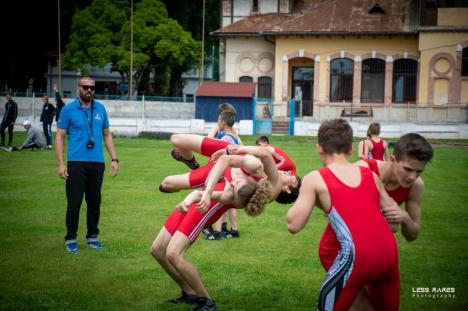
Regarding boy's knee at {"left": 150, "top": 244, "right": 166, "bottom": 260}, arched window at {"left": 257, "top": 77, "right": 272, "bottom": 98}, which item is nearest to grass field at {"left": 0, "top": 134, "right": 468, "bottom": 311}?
boy's knee at {"left": 150, "top": 244, "right": 166, "bottom": 260}

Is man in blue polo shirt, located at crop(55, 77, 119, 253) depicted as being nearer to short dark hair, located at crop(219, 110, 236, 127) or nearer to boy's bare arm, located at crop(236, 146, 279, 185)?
short dark hair, located at crop(219, 110, 236, 127)

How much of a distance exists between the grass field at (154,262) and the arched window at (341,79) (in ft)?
100

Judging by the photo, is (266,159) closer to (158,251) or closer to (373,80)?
(158,251)

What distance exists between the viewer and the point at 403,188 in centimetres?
500

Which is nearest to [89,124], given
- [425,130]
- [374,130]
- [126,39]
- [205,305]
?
[205,305]

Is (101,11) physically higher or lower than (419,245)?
higher

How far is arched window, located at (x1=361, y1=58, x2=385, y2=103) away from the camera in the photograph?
4444 cm

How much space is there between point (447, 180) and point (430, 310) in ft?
39.4

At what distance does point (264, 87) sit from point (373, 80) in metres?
8.96

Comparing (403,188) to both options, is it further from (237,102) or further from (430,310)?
(237,102)

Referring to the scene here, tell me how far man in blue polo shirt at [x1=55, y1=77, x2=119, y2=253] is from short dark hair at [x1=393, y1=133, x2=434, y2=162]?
214 inches

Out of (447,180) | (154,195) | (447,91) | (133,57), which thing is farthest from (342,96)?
(154,195)

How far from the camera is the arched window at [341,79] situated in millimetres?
44812

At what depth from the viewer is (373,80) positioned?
44594 mm
